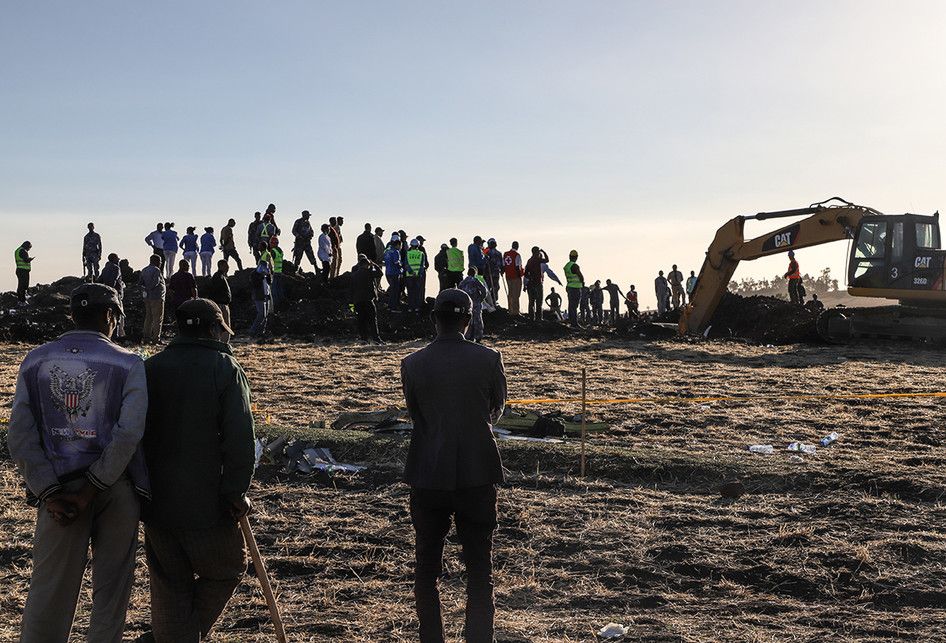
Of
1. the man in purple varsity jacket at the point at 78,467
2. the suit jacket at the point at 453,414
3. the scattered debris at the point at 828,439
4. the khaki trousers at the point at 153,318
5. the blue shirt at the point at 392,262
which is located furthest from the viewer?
the blue shirt at the point at 392,262

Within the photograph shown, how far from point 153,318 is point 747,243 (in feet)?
47.8

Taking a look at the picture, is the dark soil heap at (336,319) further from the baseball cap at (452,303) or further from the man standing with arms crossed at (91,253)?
the baseball cap at (452,303)

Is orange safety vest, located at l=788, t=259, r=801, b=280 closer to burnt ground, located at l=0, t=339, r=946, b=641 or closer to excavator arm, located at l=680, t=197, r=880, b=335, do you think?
excavator arm, located at l=680, t=197, r=880, b=335

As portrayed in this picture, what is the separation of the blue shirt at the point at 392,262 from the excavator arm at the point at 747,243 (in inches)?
293

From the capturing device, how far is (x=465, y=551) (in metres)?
5.25

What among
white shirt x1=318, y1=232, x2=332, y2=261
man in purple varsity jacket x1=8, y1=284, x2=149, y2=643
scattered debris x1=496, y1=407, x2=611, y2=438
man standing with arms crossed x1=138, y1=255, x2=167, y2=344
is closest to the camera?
man in purple varsity jacket x1=8, y1=284, x2=149, y2=643


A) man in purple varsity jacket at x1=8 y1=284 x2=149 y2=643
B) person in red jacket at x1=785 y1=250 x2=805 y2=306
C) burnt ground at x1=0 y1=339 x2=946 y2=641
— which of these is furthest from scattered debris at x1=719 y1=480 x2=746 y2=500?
person in red jacket at x1=785 y1=250 x2=805 y2=306

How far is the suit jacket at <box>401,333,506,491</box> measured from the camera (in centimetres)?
516

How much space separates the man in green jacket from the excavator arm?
2242 cm

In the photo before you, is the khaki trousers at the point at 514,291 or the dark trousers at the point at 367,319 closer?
the dark trousers at the point at 367,319

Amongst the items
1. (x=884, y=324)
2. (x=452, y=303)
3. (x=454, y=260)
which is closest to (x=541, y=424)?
(x=452, y=303)

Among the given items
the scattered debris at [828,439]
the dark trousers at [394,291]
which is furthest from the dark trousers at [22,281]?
the scattered debris at [828,439]

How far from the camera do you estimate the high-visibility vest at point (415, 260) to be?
26547 mm

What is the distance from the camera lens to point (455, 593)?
6520 millimetres
